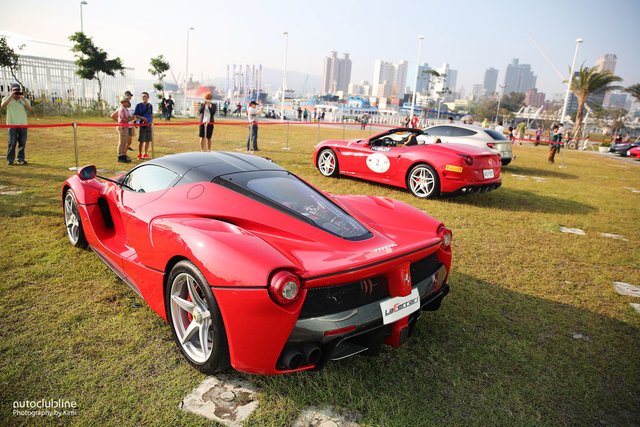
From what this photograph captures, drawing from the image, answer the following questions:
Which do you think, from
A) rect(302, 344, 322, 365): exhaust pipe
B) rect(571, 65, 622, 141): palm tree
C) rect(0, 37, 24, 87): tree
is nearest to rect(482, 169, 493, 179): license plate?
rect(302, 344, 322, 365): exhaust pipe

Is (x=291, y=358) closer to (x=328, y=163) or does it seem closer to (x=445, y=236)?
(x=445, y=236)

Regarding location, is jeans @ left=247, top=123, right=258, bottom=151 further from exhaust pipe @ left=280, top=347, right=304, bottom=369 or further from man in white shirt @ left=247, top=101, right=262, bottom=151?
exhaust pipe @ left=280, top=347, right=304, bottom=369

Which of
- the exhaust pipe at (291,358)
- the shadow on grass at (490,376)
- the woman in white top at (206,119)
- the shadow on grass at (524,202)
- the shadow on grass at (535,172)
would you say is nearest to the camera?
the exhaust pipe at (291,358)

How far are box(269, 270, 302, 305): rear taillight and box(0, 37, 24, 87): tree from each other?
2809 centimetres

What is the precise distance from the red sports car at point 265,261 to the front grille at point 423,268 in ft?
0.04

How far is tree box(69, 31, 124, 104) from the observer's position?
92.0 ft

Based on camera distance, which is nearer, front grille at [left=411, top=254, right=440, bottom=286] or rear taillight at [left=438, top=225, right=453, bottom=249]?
front grille at [left=411, top=254, right=440, bottom=286]

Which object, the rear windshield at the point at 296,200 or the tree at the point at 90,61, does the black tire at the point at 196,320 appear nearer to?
the rear windshield at the point at 296,200

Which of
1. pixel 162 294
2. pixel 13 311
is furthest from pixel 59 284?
pixel 162 294

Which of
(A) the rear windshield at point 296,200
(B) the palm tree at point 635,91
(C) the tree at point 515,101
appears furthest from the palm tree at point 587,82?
(C) the tree at point 515,101

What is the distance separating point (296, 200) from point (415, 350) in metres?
1.37

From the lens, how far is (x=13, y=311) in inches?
124

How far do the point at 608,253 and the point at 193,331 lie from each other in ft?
17.8

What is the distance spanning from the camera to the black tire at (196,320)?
2.31 meters
